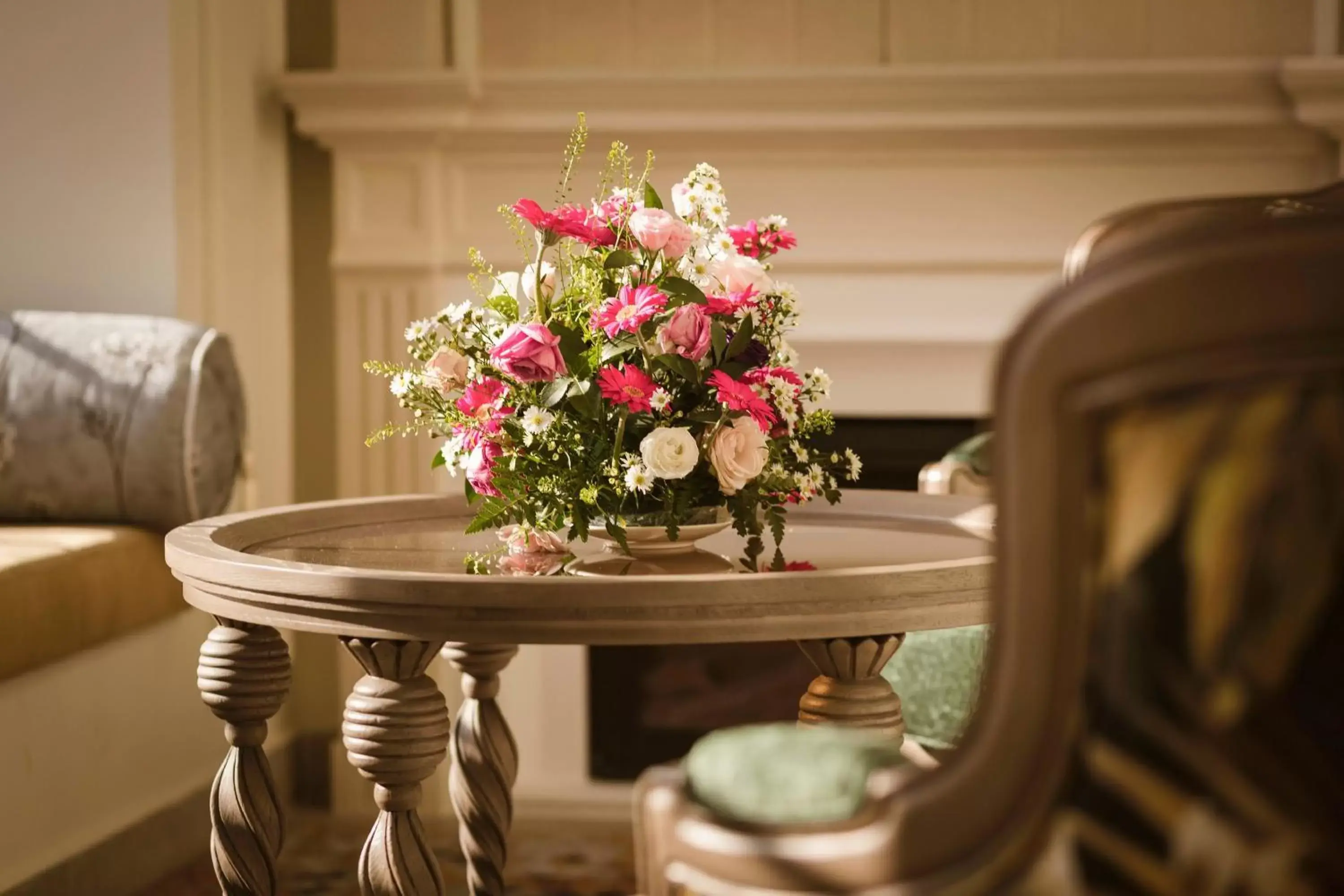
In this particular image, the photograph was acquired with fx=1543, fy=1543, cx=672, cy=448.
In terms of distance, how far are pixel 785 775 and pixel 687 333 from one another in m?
0.77

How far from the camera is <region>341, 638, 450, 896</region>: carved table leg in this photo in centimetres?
154

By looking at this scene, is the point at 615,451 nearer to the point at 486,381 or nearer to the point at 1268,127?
the point at 486,381

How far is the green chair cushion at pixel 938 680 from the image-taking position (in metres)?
2.18

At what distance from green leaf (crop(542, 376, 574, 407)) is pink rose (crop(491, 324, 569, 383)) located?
0.02 meters

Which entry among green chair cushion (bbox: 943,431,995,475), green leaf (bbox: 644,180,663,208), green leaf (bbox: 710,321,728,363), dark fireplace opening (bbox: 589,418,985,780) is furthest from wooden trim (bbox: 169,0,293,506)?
green leaf (bbox: 710,321,728,363)

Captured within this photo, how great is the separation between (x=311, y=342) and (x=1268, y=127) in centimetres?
218

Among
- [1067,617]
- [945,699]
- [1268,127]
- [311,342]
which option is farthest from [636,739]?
[1067,617]

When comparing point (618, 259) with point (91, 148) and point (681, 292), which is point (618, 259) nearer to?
point (681, 292)

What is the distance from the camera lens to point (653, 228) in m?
1.64

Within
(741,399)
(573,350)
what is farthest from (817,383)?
(573,350)

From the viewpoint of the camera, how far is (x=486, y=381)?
1.66 m

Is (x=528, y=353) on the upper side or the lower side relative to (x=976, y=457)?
upper

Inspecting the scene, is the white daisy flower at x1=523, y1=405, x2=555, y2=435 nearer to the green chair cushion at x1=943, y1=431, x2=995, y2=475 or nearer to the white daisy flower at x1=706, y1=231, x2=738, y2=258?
the white daisy flower at x1=706, y1=231, x2=738, y2=258

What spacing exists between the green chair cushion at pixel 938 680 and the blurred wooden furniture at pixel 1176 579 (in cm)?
142
